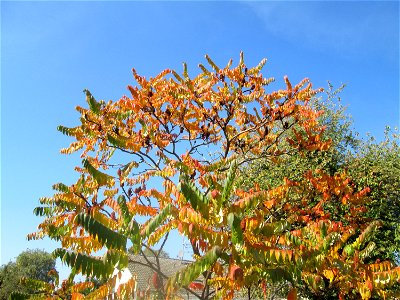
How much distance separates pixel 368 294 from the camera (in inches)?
326

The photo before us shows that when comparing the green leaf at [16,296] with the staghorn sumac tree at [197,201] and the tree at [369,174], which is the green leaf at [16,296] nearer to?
the staghorn sumac tree at [197,201]

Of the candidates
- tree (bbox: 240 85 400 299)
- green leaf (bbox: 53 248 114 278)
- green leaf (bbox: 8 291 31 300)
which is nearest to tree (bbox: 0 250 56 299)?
tree (bbox: 240 85 400 299)

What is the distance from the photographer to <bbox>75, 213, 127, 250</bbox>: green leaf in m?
5.74

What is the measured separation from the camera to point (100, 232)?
230 inches

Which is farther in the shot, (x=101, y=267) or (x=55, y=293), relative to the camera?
(x=55, y=293)

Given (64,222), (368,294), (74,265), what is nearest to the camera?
(74,265)

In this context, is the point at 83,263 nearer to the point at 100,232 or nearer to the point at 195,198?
the point at 100,232

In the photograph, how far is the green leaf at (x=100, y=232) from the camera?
574cm

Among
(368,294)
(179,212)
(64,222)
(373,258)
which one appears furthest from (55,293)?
(373,258)

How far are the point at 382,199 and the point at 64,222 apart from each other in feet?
51.3

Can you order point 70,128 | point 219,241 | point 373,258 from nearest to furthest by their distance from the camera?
point 219,241 < point 70,128 < point 373,258

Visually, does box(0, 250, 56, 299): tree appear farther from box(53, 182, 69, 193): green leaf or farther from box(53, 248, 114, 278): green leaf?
box(53, 248, 114, 278): green leaf

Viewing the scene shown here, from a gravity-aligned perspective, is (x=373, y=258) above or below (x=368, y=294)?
above

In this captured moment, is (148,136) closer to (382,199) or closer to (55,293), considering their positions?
(55,293)
